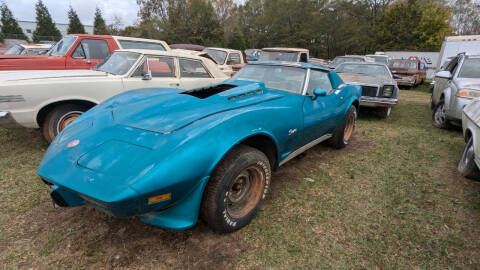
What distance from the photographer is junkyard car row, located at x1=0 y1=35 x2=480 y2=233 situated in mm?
1675

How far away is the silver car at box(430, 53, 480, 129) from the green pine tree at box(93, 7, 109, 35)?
46.8 m

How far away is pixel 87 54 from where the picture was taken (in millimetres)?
5891

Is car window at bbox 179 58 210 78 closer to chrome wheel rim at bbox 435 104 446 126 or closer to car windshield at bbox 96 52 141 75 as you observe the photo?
car windshield at bbox 96 52 141 75

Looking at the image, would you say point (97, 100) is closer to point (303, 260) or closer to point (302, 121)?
point (302, 121)

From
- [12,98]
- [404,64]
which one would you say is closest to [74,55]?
[12,98]

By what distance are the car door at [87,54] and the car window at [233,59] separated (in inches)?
206

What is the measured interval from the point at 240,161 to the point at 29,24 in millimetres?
72508

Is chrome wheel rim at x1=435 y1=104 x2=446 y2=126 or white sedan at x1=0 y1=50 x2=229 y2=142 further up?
white sedan at x1=0 y1=50 x2=229 y2=142

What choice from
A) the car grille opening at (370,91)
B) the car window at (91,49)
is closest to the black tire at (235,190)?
the car grille opening at (370,91)

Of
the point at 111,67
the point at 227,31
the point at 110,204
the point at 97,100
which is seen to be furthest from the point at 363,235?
the point at 227,31

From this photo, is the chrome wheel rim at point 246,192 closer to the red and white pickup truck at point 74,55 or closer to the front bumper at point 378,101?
the front bumper at point 378,101

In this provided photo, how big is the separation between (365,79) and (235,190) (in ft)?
19.7

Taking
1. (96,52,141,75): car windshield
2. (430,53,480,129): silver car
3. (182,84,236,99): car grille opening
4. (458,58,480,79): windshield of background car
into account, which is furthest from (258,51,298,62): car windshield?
(182,84,236,99): car grille opening

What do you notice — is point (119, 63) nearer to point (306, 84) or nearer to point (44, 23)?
point (306, 84)
